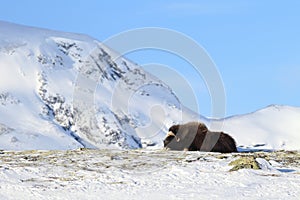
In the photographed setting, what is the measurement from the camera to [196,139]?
2538 centimetres

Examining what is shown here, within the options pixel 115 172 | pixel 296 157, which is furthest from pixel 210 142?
pixel 115 172

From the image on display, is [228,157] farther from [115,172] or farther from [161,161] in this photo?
[115,172]

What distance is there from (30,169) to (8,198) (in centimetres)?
276

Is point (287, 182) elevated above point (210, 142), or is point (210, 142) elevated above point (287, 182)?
point (210, 142)

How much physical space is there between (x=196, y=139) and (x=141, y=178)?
9.13 meters

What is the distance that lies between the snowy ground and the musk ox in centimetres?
456

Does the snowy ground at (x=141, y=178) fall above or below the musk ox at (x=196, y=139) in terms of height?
below

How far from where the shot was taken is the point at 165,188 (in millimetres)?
15492

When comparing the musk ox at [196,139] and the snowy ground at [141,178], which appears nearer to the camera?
the snowy ground at [141,178]

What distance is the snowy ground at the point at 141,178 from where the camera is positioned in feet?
49.2

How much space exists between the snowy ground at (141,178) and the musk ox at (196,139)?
456 centimetres

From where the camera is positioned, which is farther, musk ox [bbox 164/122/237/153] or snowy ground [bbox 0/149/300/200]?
musk ox [bbox 164/122/237/153]

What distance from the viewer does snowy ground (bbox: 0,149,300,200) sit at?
15.0 meters

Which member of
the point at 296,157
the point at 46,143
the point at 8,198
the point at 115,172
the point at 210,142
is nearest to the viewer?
the point at 8,198
